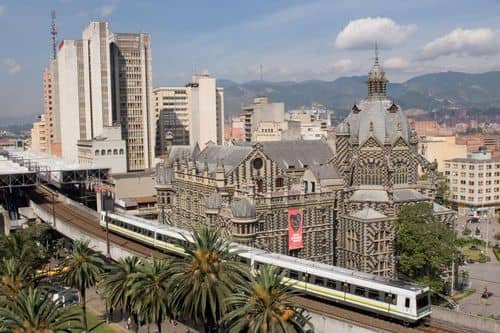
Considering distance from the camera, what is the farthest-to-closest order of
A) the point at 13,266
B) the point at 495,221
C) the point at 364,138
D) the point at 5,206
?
the point at 495,221 < the point at 5,206 < the point at 364,138 < the point at 13,266

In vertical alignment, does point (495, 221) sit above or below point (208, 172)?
below

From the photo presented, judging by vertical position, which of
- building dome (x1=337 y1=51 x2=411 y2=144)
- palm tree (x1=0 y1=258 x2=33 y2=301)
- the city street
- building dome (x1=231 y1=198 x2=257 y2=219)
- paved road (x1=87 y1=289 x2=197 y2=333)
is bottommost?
the city street

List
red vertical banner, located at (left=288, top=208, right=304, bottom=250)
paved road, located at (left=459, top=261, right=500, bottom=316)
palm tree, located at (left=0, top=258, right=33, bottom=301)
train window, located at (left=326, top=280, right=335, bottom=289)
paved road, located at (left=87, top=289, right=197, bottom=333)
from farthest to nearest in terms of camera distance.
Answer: red vertical banner, located at (left=288, top=208, right=304, bottom=250) < paved road, located at (left=459, top=261, right=500, bottom=316) < paved road, located at (left=87, top=289, right=197, bottom=333) < train window, located at (left=326, top=280, right=335, bottom=289) < palm tree, located at (left=0, top=258, right=33, bottom=301)

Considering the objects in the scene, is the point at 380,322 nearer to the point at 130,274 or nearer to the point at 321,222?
the point at 130,274

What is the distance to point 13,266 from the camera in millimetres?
58625

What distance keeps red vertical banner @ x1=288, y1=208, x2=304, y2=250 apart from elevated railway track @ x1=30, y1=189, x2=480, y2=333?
61.9 feet

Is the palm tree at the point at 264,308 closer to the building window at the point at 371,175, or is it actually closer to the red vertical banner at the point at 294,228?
the red vertical banner at the point at 294,228

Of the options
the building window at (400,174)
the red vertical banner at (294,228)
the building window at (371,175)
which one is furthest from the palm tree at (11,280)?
the building window at (400,174)

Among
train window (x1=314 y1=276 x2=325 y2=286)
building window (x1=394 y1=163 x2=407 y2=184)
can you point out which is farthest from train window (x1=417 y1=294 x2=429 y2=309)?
building window (x1=394 y1=163 x2=407 y2=184)

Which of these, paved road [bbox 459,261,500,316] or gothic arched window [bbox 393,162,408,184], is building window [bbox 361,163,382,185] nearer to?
gothic arched window [bbox 393,162,408,184]

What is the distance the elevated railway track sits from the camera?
5429 centimetres

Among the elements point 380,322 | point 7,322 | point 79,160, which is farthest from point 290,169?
point 79,160

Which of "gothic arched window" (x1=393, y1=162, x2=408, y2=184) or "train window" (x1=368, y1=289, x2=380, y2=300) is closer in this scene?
"train window" (x1=368, y1=289, x2=380, y2=300)

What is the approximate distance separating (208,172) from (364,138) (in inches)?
1035
